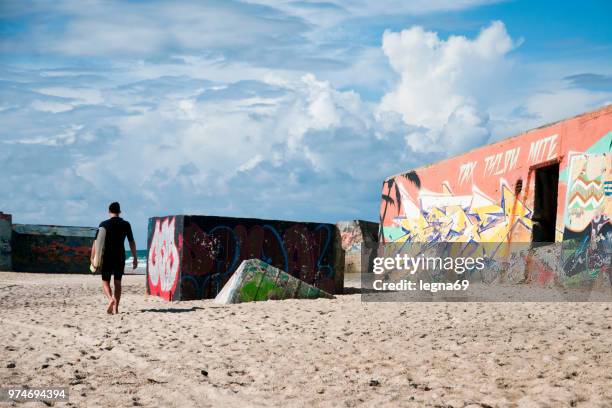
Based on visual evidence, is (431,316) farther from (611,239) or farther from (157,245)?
(157,245)

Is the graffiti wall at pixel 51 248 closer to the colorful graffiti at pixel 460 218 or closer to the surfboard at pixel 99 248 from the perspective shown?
the colorful graffiti at pixel 460 218

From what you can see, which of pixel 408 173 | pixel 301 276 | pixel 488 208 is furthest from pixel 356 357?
pixel 408 173

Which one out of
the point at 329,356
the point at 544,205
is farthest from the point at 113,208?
the point at 544,205

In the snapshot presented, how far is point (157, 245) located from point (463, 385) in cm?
942

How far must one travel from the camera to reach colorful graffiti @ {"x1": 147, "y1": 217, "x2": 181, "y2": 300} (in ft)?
40.1

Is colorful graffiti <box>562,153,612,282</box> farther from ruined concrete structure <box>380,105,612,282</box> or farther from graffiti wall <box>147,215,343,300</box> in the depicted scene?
graffiti wall <box>147,215,343,300</box>

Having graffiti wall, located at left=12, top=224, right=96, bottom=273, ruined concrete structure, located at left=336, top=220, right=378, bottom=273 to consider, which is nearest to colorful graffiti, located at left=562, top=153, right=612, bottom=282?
ruined concrete structure, located at left=336, top=220, right=378, bottom=273

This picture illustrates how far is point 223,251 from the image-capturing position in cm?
1234

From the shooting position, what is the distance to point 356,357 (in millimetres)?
5820

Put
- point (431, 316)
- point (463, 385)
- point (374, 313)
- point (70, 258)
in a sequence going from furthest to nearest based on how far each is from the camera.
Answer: point (70, 258)
point (374, 313)
point (431, 316)
point (463, 385)

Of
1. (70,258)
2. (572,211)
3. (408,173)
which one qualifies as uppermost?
(408,173)

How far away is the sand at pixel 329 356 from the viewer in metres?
4.63

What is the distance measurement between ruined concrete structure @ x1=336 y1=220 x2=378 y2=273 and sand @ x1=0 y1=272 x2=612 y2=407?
15608mm

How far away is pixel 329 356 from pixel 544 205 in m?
10.0
